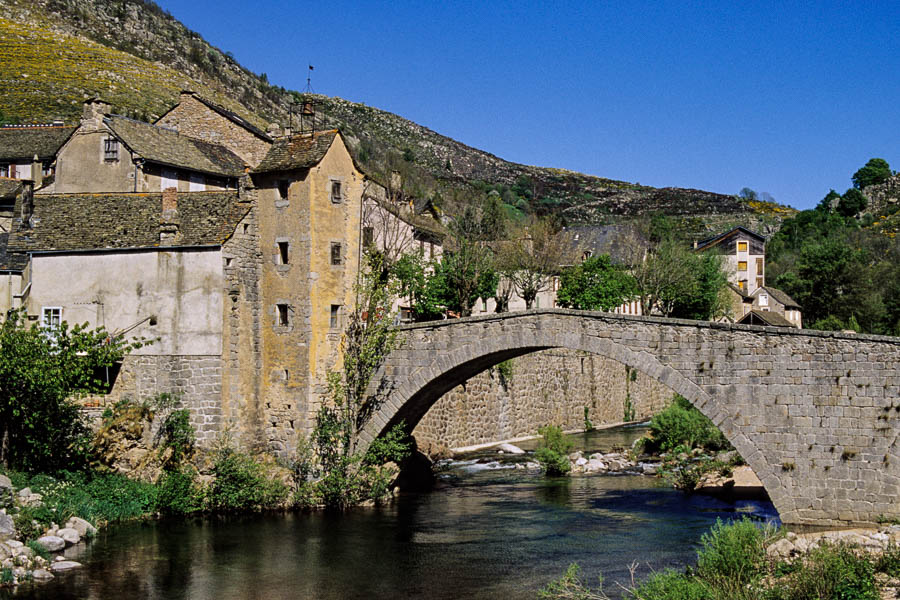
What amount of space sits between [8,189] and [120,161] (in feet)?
19.5

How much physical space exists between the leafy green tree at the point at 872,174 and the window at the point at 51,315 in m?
108

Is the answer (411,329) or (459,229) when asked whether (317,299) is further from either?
(459,229)

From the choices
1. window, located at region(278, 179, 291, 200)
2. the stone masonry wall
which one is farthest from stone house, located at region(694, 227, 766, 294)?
the stone masonry wall

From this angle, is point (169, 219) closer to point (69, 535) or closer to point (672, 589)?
point (69, 535)

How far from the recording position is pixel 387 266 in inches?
1679

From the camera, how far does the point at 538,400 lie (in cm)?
4812

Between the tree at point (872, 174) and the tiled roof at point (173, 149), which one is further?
the tree at point (872, 174)

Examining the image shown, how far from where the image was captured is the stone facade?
4172 cm

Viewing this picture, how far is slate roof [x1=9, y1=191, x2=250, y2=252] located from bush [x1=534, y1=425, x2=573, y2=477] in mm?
14356

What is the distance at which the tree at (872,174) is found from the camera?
384ft

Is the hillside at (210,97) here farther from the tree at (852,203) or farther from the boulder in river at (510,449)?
the boulder in river at (510,449)

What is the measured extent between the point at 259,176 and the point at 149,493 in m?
9.69

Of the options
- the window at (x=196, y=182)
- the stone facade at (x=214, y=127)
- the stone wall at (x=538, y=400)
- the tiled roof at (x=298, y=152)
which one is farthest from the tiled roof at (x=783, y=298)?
the tiled roof at (x=298, y=152)

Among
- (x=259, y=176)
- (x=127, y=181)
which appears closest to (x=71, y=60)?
(x=127, y=181)
